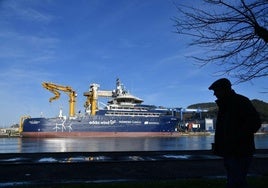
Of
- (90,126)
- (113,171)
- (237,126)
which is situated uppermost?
(90,126)

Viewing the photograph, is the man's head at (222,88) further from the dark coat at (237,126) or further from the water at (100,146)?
the water at (100,146)

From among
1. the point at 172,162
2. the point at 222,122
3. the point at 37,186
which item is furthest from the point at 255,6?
the point at 172,162

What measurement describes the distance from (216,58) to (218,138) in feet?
8.22

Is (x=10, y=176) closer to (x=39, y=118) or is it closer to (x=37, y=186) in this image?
(x=37, y=186)

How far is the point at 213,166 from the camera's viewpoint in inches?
378

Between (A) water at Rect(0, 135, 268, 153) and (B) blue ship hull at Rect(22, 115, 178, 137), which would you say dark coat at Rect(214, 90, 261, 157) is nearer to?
(A) water at Rect(0, 135, 268, 153)

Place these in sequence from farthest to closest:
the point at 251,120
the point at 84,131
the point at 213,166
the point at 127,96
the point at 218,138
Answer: the point at 127,96
the point at 84,131
the point at 213,166
the point at 218,138
the point at 251,120

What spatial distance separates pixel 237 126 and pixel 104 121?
63.1 metres

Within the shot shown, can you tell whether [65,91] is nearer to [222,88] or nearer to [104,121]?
[104,121]

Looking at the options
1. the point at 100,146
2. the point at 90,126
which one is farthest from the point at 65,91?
the point at 100,146

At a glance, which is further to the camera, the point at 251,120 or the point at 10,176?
the point at 10,176

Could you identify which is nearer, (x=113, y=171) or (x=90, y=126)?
(x=113, y=171)

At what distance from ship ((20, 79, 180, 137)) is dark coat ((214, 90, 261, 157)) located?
2461 inches

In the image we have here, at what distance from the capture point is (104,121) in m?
66.3
